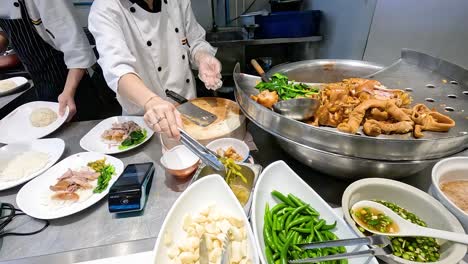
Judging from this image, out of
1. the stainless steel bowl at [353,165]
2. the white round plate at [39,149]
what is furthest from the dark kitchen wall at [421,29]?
the white round plate at [39,149]

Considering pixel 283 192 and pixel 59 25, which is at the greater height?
pixel 59 25

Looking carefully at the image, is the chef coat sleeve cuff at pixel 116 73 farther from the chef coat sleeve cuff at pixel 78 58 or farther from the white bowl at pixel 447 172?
the white bowl at pixel 447 172

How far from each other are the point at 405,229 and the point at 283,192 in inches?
15.9

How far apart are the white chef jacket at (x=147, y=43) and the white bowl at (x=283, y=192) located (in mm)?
1035

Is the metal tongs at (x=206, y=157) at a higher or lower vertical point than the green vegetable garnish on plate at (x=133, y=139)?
higher

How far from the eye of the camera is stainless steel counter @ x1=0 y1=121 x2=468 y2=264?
0.89 metres

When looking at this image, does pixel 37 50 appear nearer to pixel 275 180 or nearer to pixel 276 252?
pixel 275 180

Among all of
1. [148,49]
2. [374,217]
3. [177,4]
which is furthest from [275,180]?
[177,4]

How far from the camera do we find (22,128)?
1.79 m

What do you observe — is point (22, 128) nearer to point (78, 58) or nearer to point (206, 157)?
point (78, 58)

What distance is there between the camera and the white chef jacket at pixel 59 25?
1865mm

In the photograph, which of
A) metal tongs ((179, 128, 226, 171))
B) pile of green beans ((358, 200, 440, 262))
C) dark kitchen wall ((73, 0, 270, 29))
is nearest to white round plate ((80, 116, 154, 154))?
metal tongs ((179, 128, 226, 171))

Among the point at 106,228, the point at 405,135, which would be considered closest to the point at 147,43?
the point at 106,228

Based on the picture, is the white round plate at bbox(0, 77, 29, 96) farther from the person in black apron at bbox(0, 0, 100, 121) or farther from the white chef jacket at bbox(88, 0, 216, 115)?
the white chef jacket at bbox(88, 0, 216, 115)
